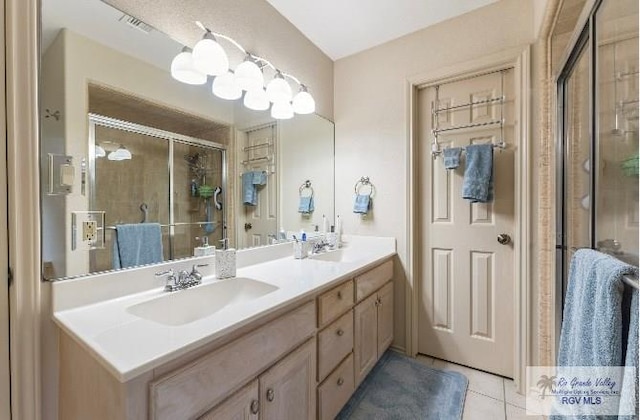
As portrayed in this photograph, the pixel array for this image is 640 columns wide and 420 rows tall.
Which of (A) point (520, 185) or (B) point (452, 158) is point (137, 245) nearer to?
(B) point (452, 158)

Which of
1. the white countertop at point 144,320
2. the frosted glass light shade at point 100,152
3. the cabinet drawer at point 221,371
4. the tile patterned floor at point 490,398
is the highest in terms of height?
the frosted glass light shade at point 100,152

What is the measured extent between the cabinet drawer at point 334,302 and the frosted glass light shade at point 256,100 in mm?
1128

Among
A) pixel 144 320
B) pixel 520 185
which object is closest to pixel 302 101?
pixel 520 185

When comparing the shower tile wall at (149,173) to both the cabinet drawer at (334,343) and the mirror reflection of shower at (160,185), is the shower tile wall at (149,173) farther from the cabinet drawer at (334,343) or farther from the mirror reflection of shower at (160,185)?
the cabinet drawer at (334,343)

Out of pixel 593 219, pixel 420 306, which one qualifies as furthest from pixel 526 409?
pixel 593 219

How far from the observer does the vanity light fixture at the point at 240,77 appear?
1.29 m

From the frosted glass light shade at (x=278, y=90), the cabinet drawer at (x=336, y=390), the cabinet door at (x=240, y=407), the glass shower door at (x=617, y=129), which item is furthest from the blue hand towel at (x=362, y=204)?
the cabinet door at (x=240, y=407)

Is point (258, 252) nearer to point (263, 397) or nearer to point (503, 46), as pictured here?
→ point (263, 397)

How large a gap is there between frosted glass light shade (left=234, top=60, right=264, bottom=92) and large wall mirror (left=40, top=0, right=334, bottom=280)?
0.30 ft

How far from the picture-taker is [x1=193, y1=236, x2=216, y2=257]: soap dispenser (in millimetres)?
1363

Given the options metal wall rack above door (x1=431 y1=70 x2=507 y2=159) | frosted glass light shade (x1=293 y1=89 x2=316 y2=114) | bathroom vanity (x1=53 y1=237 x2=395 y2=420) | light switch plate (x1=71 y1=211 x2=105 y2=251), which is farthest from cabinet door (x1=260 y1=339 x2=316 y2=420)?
metal wall rack above door (x1=431 y1=70 x2=507 y2=159)

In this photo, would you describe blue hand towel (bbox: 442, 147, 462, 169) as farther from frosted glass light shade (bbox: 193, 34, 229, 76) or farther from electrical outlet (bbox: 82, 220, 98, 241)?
electrical outlet (bbox: 82, 220, 98, 241)

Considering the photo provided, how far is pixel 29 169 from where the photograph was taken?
854mm

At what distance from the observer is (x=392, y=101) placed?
2113 mm
